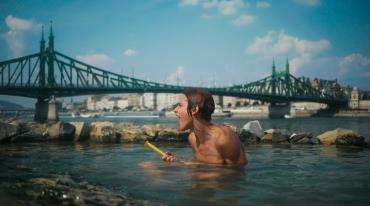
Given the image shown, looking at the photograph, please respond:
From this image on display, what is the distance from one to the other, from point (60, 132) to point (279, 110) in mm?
97170

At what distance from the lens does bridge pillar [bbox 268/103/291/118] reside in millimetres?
108250

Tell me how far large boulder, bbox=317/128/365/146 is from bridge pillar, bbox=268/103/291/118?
93.3 m

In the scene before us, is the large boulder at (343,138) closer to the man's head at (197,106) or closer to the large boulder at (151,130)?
the large boulder at (151,130)

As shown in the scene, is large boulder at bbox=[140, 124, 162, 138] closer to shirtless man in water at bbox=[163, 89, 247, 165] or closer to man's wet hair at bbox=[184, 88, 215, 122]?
shirtless man in water at bbox=[163, 89, 247, 165]

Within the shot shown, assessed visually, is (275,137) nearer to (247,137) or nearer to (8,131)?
(247,137)

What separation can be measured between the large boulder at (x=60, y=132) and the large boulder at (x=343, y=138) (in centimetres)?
1065

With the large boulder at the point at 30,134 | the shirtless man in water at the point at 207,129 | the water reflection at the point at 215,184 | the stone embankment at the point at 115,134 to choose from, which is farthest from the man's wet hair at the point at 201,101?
the large boulder at the point at 30,134

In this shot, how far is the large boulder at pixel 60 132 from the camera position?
17.9 m

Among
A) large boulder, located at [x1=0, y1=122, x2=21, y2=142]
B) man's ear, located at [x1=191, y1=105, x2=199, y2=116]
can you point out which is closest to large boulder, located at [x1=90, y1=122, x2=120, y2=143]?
large boulder, located at [x1=0, y1=122, x2=21, y2=142]

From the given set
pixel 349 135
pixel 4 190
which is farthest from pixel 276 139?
pixel 4 190

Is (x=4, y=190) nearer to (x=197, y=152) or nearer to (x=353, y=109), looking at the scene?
(x=197, y=152)

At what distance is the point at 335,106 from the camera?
116 meters

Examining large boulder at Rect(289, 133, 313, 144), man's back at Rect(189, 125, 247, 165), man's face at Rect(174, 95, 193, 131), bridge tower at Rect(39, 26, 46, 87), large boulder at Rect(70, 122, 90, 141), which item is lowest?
large boulder at Rect(289, 133, 313, 144)

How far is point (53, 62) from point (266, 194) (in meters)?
87.2
